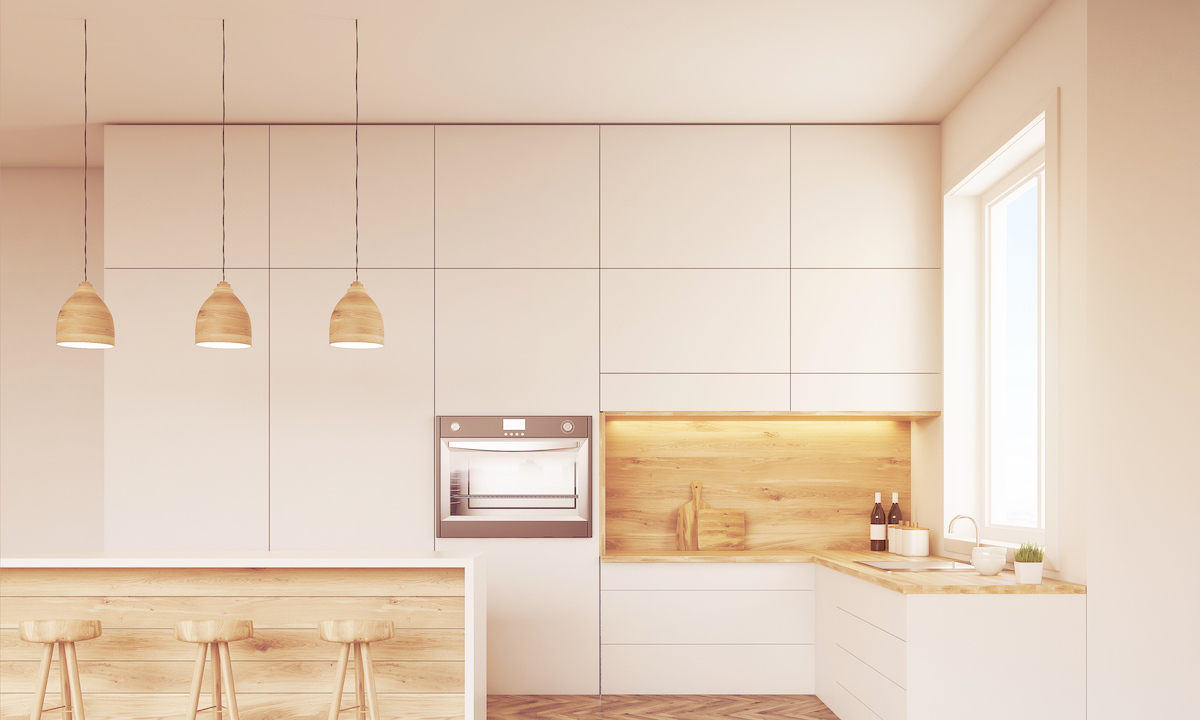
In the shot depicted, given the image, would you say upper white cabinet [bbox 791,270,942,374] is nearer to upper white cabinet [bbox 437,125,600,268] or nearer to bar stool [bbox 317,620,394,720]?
upper white cabinet [bbox 437,125,600,268]

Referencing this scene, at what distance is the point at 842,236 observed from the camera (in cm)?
432

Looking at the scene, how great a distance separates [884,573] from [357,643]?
204 centimetres

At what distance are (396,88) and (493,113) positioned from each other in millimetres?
511

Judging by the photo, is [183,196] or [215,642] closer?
[215,642]

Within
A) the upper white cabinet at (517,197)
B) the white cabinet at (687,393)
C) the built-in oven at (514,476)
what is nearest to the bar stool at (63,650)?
the built-in oven at (514,476)

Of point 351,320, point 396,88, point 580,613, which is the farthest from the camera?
point 580,613

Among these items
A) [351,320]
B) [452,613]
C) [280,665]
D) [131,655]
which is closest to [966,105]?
[351,320]

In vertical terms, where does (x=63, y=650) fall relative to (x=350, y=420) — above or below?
below

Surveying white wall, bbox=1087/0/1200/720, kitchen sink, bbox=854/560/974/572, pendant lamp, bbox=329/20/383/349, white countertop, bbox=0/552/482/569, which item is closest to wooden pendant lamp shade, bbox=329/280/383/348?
pendant lamp, bbox=329/20/383/349

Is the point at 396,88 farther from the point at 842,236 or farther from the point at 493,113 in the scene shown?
the point at 842,236

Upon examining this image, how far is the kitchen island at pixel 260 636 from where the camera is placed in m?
3.26

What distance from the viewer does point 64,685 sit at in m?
3.09

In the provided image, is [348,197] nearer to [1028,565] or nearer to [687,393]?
[687,393]

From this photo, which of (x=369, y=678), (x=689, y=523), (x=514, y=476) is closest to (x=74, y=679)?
(x=369, y=678)
